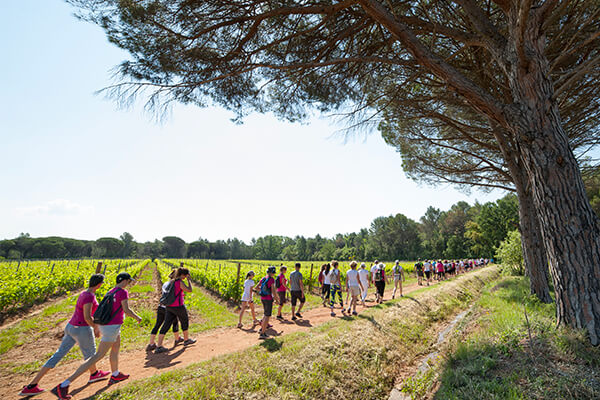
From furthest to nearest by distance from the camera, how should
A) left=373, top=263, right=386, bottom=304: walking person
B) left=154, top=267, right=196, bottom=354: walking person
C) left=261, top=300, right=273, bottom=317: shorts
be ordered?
left=373, top=263, right=386, bottom=304: walking person
left=261, top=300, right=273, bottom=317: shorts
left=154, top=267, right=196, bottom=354: walking person

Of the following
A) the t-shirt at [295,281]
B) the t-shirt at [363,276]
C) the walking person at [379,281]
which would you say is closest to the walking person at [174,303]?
the t-shirt at [295,281]

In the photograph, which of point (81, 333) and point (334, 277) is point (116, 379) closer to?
point (81, 333)

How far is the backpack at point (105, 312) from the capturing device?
3.93 meters

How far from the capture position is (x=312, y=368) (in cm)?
465

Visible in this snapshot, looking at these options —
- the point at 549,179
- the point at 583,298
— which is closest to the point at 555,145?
the point at 549,179

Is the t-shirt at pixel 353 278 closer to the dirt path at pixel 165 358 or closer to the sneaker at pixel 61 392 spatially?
the dirt path at pixel 165 358

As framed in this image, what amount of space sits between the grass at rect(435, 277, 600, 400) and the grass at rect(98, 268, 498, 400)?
1.50m

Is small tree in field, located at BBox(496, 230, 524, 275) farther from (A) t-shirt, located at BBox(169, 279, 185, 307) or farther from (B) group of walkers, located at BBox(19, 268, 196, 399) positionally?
(B) group of walkers, located at BBox(19, 268, 196, 399)

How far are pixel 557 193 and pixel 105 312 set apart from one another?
22.8 feet

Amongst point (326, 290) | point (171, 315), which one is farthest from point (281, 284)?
point (171, 315)

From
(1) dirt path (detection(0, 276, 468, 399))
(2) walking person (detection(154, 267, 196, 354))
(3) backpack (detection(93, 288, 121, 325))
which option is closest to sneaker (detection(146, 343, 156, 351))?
(1) dirt path (detection(0, 276, 468, 399))

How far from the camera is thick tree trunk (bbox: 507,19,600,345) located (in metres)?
3.27

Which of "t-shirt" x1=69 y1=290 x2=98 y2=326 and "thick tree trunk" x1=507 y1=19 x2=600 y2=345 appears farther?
"t-shirt" x1=69 y1=290 x2=98 y2=326

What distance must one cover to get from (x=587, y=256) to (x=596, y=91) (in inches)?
276
